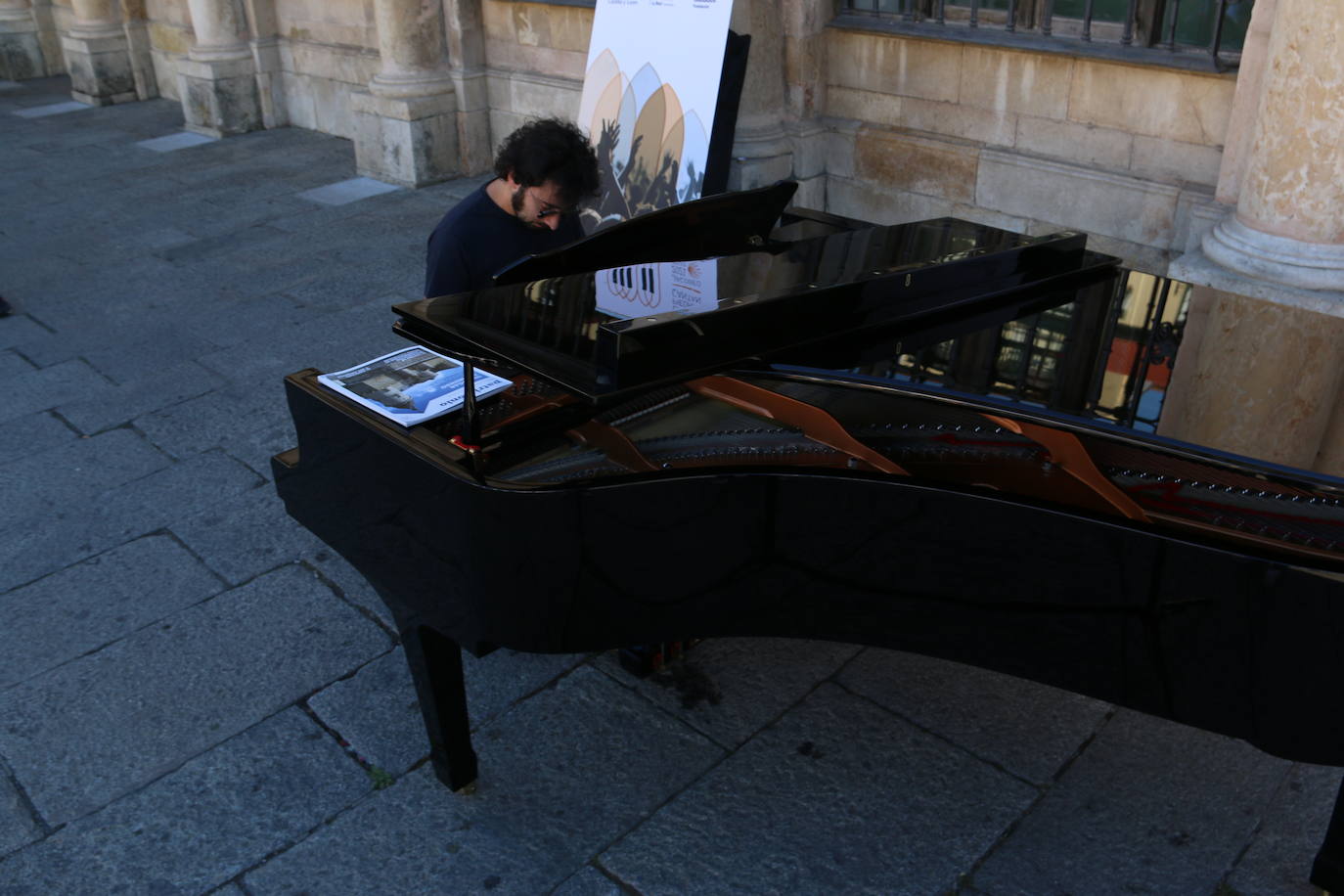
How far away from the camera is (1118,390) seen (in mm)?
2537

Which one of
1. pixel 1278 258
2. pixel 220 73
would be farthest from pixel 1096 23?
pixel 220 73

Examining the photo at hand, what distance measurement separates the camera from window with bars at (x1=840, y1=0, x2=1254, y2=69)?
15.1 feet

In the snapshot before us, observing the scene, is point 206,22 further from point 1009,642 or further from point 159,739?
point 1009,642

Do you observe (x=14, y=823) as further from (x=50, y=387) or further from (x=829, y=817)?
(x=50, y=387)

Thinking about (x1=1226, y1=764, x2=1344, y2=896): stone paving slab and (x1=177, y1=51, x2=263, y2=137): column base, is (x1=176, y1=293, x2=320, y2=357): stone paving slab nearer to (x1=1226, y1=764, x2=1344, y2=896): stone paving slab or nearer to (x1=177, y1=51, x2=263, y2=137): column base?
(x1=177, y1=51, x2=263, y2=137): column base

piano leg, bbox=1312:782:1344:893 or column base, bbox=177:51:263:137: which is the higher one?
column base, bbox=177:51:263:137

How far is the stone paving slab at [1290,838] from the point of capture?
228cm

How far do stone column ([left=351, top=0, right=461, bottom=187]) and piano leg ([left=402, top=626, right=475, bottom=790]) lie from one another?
5.65 meters

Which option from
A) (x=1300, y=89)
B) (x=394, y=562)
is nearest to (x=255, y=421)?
(x=394, y=562)

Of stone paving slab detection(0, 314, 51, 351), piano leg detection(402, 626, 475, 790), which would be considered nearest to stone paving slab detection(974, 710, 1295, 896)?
piano leg detection(402, 626, 475, 790)

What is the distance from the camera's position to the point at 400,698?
9.54 feet

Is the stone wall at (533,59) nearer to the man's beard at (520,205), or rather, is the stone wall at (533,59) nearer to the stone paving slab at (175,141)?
the stone paving slab at (175,141)

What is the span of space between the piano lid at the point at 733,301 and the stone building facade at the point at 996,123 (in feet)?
1.75

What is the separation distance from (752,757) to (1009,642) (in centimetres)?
81
